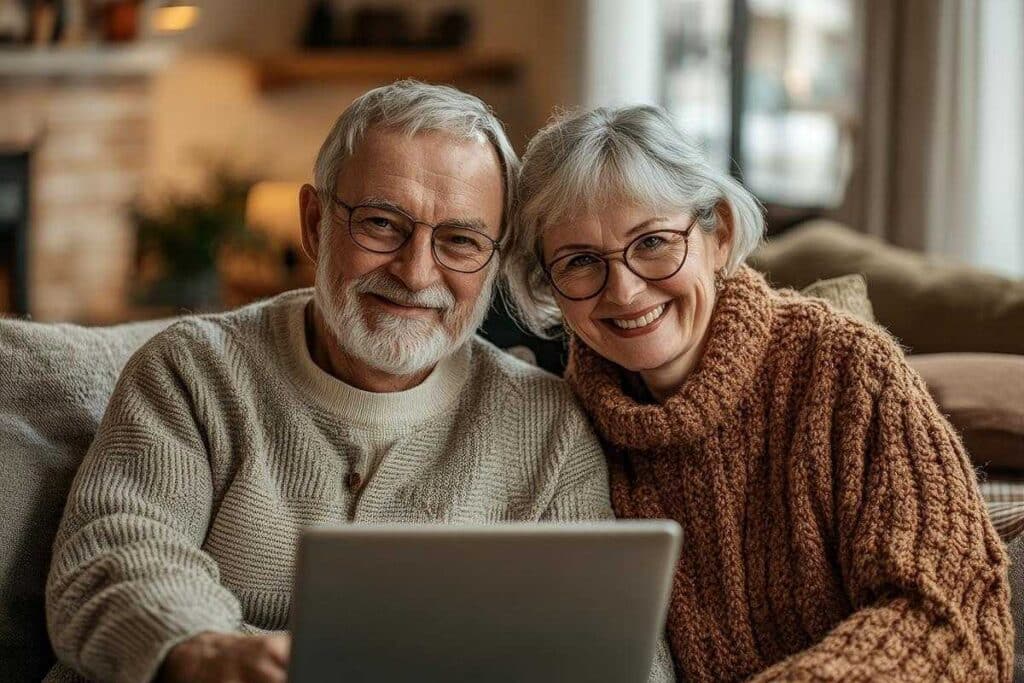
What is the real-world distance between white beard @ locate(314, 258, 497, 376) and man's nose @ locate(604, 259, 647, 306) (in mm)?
209

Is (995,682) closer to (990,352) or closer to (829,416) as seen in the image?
(829,416)

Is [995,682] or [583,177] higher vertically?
[583,177]

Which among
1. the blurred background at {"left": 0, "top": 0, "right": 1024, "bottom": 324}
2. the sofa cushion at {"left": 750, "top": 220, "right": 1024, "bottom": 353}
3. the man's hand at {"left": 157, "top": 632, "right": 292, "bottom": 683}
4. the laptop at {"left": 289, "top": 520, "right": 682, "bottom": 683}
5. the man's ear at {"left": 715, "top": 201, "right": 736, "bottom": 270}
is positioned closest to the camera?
the laptop at {"left": 289, "top": 520, "right": 682, "bottom": 683}

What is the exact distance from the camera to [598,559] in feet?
3.83

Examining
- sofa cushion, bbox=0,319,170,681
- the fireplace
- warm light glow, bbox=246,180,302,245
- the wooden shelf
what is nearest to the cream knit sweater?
sofa cushion, bbox=0,319,170,681

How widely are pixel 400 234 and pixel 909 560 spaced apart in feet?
2.44

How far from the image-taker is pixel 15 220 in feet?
18.0

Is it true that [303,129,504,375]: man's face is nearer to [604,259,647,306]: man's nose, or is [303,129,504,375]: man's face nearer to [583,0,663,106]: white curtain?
[604,259,647,306]: man's nose

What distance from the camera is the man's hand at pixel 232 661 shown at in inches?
51.1

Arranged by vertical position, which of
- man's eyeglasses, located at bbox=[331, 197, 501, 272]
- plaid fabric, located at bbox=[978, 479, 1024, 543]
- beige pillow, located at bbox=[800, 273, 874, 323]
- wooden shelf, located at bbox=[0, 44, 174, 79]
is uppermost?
wooden shelf, located at bbox=[0, 44, 174, 79]

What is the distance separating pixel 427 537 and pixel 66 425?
0.83 m

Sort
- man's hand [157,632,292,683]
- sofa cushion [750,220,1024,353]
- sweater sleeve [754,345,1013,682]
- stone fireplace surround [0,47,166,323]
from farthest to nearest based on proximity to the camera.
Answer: stone fireplace surround [0,47,166,323] → sofa cushion [750,220,1024,353] → sweater sleeve [754,345,1013,682] → man's hand [157,632,292,683]

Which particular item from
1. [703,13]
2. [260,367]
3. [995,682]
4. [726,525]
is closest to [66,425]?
[260,367]

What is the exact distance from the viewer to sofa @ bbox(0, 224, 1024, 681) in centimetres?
166
